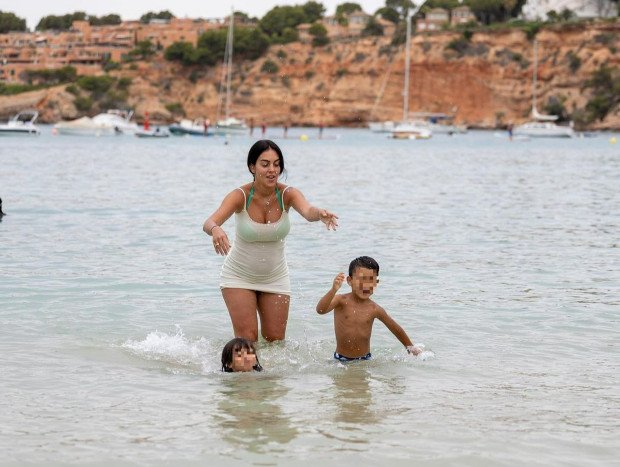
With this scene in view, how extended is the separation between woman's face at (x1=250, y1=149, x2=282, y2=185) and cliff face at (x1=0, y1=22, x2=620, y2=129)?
350 ft

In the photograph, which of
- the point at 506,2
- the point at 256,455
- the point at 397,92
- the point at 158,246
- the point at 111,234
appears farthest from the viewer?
the point at 506,2

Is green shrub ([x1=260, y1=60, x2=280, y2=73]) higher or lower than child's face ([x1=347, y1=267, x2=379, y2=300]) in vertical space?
higher

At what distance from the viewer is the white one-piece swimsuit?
7266mm

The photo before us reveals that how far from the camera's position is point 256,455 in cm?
540

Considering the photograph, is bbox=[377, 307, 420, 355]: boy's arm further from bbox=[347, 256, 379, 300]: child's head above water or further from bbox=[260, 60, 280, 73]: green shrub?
bbox=[260, 60, 280, 73]: green shrub

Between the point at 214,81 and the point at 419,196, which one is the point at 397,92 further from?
the point at 419,196

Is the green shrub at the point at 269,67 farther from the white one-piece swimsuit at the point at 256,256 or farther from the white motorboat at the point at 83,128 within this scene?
the white one-piece swimsuit at the point at 256,256

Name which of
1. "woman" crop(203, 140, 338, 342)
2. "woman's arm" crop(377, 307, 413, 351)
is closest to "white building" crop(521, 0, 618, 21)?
"woman's arm" crop(377, 307, 413, 351)

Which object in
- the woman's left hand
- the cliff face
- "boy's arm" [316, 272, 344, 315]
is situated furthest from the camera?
the cliff face

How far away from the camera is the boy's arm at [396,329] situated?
7.25 meters

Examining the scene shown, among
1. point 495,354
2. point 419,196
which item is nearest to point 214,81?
point 419,196

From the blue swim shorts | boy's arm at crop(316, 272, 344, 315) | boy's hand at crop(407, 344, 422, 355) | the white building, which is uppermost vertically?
the white building

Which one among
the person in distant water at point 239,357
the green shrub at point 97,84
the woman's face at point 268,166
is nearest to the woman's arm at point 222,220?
the woman's face at point 268,166

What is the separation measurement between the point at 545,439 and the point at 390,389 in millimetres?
1445
